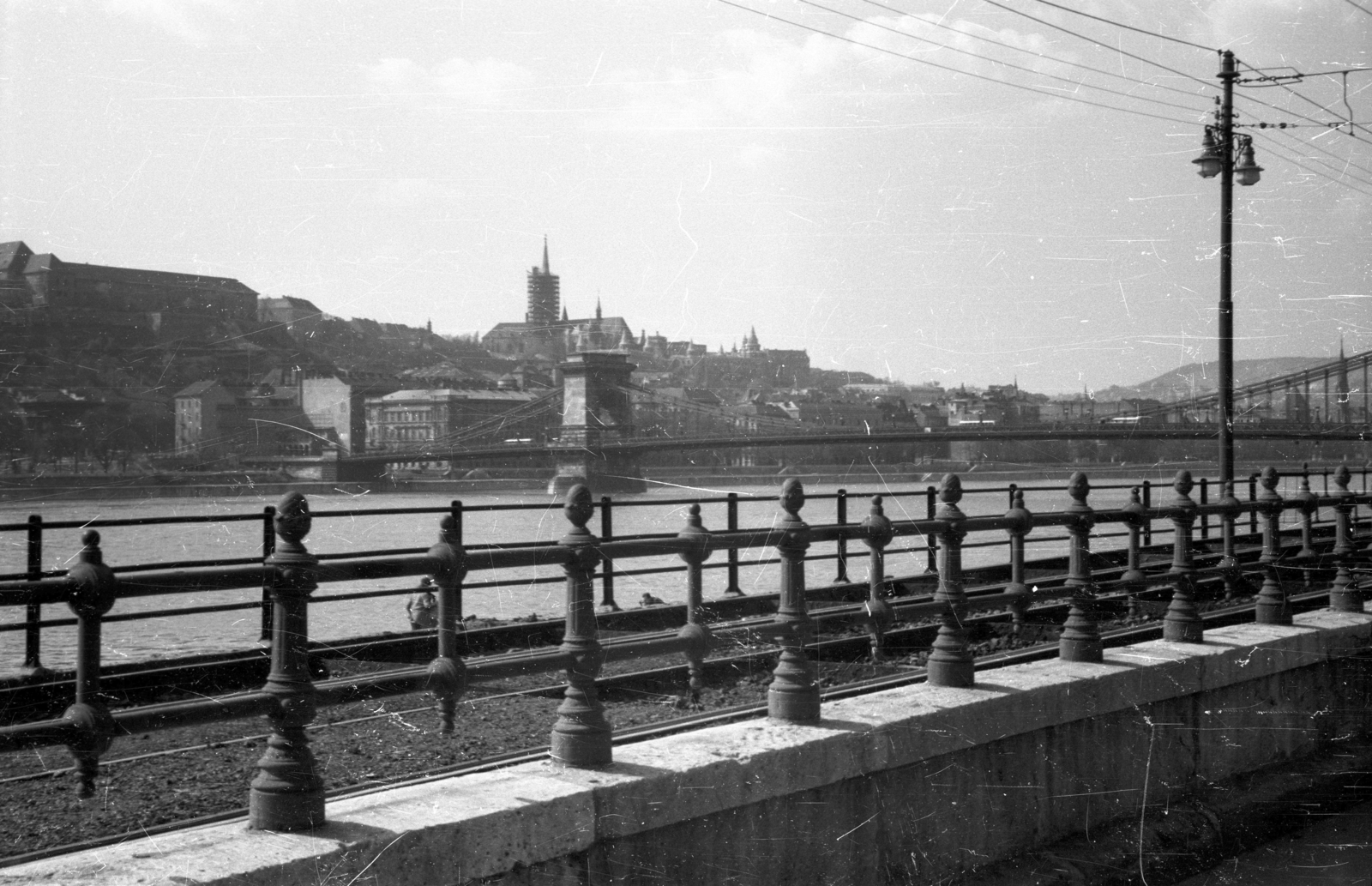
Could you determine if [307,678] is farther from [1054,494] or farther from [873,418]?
[1054,494]

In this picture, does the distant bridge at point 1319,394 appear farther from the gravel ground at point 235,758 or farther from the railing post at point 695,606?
the railing post at point 695,606

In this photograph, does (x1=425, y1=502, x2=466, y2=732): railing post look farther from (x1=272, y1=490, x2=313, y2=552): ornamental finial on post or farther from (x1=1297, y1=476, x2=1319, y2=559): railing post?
(x1=1297, y1=476, x2=1319, y2=559): railing post

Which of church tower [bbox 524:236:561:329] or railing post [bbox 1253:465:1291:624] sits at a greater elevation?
church tower [bbox 524:236:561:329]

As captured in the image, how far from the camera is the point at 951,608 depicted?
492 centimetres

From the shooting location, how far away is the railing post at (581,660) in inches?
141

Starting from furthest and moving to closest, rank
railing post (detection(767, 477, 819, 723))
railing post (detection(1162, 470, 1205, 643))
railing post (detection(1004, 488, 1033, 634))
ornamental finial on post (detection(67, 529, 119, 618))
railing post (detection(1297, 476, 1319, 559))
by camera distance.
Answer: railing post (detection(1297, 476, 1319, 559)) < railing post (detection(1162, 470, 1205, 643)) < railing post (detection(1004, 488, 1033, 634)) < railing post (detection(767, 477, 819, 723)) < ornamental finial on post (detection(67, 529, 119, 618))

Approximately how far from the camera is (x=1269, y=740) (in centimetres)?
608

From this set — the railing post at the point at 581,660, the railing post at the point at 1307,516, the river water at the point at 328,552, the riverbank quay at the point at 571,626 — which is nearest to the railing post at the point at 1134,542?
the riverbank quay at the point at 571,626

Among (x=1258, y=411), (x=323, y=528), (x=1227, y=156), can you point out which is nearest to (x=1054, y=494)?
(x=1258, y=411)

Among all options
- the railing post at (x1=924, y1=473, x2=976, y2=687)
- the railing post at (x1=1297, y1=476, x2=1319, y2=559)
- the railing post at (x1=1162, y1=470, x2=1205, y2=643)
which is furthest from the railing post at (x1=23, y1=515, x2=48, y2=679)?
the railing post at (x1=1297, y1=476, x2=1319, y2=559)

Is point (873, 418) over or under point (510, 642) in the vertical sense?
over

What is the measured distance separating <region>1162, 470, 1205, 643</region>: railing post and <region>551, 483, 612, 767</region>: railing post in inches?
140

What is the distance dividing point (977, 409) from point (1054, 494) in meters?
16.6

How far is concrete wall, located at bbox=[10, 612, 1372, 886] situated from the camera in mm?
2902
